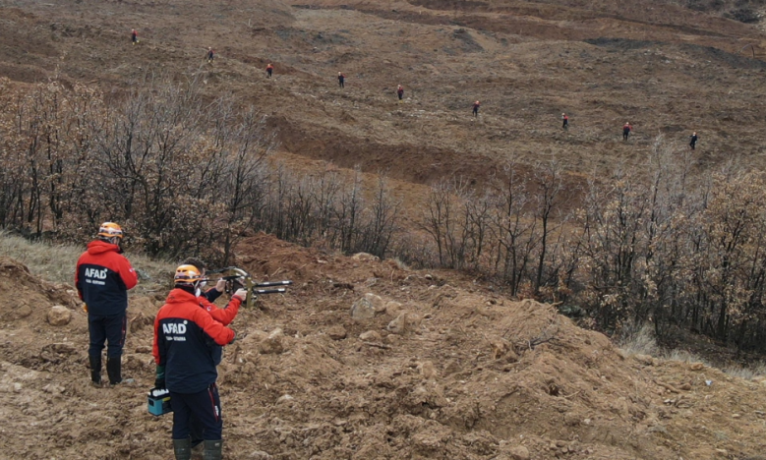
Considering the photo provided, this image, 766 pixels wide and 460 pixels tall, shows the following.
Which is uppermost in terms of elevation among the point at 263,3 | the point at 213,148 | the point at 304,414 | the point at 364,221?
the point at 263,3

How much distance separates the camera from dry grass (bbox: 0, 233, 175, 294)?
31.6ft

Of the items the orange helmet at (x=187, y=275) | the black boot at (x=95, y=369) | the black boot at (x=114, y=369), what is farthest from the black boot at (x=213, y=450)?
the black boot at (x=95, y=369)

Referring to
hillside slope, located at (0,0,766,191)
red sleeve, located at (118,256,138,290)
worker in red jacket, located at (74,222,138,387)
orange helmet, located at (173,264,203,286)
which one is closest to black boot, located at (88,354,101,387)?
worker in red jacket, located at (74,222,138,387)

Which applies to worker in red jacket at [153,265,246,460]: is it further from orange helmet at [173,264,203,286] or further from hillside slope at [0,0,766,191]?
hillside slope at [0,0,766,191]

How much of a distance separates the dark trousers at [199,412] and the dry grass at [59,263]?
15.4 ft

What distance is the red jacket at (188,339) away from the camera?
16.1ft

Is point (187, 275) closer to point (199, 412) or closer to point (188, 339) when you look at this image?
point (188, 339)

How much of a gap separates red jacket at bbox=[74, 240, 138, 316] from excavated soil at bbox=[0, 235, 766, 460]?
2.86ft

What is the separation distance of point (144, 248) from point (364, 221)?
9.69m

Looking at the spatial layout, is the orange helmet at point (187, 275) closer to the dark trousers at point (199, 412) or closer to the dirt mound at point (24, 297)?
the dark trousers at point (199, 412)

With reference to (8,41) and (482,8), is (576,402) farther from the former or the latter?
(482,8)

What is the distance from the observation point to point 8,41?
3475 centimetres

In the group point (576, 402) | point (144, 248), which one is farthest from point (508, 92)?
point (576, 402)

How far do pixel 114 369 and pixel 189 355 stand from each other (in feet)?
6.11
